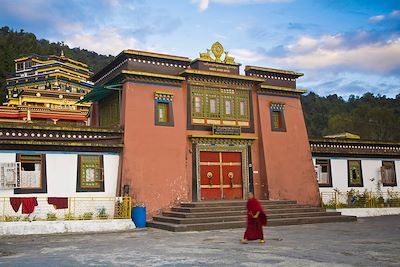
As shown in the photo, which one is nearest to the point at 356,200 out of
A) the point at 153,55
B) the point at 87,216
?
the point at 153,55

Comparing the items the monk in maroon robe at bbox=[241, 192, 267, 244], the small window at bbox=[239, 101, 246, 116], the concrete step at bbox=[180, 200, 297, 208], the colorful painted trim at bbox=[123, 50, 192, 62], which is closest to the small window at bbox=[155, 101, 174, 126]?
the colorful painted trim at bbox=[123, 50, 192, 62]

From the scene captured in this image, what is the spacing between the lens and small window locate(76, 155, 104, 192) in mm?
16547

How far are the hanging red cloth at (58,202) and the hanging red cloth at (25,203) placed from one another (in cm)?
52

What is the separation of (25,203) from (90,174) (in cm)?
258

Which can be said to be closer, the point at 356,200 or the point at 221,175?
the point at 221,175

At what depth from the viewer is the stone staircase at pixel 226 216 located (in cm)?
1534

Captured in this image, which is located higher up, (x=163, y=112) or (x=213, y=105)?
(x=213, y=105)

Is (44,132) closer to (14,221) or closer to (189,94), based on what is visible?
(14,221)

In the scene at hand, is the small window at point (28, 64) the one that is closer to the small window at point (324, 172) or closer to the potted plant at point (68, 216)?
the potted plant at point (68, 216)

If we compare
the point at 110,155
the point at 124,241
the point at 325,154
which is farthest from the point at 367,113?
the point at 124,241

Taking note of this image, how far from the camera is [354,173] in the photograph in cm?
2267

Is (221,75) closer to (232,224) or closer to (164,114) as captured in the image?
(164,114)

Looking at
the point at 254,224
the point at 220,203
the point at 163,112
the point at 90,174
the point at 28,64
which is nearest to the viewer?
the point at 254,224

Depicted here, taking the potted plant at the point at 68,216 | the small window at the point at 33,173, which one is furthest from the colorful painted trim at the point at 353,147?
the small window at the point at 33,173
